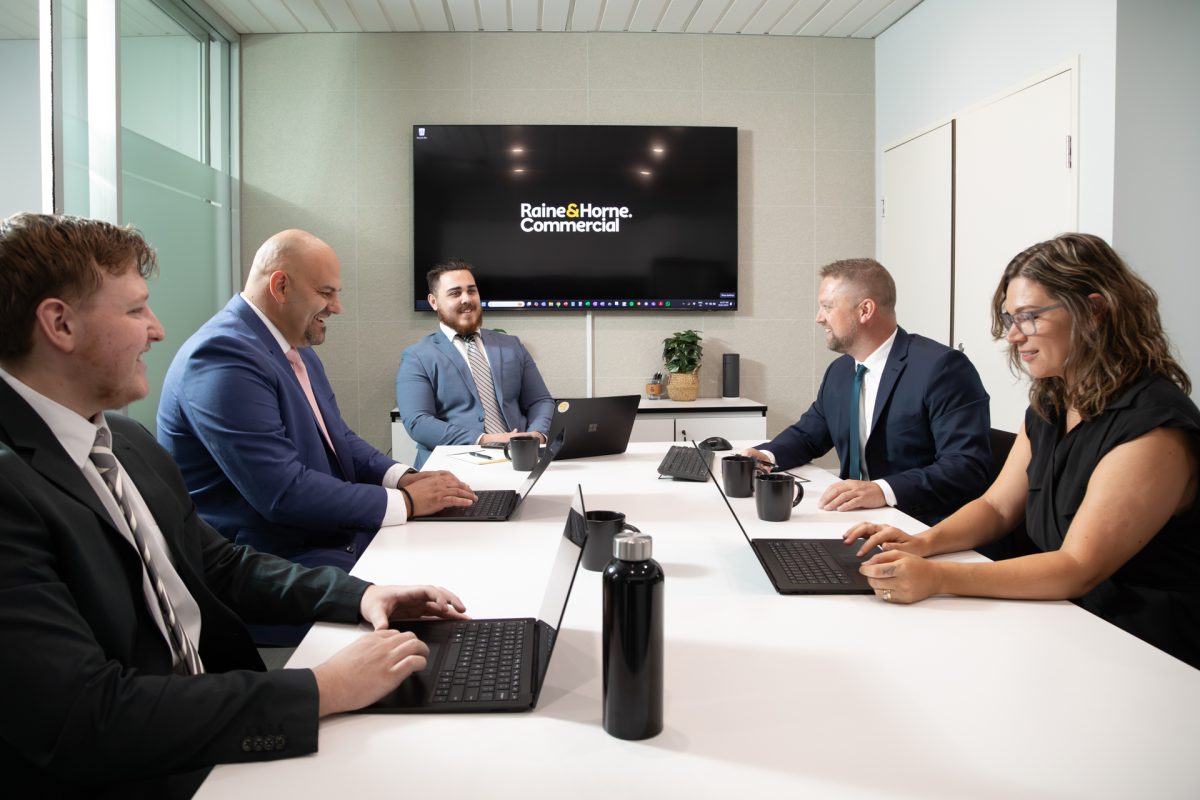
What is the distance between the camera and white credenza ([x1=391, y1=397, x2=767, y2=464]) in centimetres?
471

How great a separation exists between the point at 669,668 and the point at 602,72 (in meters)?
4.47

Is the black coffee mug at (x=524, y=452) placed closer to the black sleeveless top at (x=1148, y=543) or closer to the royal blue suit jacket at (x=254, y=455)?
the royal blue suit jacket at (x=254, y=455)

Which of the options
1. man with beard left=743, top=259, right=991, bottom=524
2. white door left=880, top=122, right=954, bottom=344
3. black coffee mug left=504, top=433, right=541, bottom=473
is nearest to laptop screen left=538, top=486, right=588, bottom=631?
man with beard left=743, top=259, right=991, bottom=524

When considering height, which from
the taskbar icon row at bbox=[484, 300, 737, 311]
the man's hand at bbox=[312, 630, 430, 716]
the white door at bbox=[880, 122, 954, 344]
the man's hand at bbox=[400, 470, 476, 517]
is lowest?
the man's hand at bbox=[312, 630, 430, 716]

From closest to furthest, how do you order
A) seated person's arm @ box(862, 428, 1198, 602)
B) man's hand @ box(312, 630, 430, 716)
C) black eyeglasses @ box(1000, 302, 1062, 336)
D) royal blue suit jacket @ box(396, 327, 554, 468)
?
1. man's hand @ box(312, 630, 430, 716)
2. seated person's arm @ box(862, 428, 1198, 602)
3. black eyeglasses @ box(1000, 302, 1062, 336)
4. royal blue suit jacket @ box(396, 327, 554, 468)

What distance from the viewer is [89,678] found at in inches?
36.2

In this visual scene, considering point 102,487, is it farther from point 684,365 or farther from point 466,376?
point 684,365

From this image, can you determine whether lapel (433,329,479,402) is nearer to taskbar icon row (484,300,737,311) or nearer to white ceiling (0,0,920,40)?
taskbar icon row (484,300,737,311)

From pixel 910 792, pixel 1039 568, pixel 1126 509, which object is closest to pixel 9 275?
pixel 910 792

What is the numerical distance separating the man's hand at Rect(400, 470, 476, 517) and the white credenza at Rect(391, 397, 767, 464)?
2653 millimetres

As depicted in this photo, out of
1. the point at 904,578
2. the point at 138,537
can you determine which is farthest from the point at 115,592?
the point at 904,578

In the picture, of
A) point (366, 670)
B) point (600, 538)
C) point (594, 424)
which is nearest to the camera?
point (366, 670)

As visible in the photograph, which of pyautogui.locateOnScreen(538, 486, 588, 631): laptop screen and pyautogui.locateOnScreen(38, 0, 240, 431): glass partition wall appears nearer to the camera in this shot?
pyautogui.locateOnScreen(538, 486, 588, 631): laptop screen

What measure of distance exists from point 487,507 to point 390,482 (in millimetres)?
529
